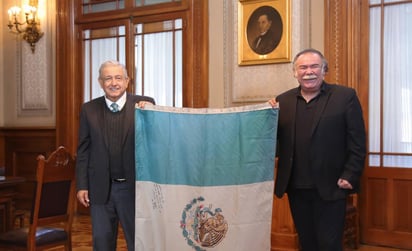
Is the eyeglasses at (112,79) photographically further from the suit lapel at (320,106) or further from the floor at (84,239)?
the floor at (84,239)

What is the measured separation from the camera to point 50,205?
320 centimetres

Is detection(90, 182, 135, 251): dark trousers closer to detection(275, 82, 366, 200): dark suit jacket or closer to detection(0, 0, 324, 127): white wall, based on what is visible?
detection(275, 82, 366, 200): dark suit jacket

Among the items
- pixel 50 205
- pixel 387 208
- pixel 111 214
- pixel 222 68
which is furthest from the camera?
pixel 222 68

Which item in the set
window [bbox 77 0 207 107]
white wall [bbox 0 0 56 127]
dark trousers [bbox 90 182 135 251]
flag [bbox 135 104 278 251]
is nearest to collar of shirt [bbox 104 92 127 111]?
flag [bbox 135 104 278 251]

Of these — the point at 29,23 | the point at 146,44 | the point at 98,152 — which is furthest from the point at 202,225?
the point at 29,23

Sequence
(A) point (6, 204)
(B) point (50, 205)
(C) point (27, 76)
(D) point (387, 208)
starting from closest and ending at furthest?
(B) point (50, 205) → (A) point (6, 204) → (D) point (387, 208) → (C) point (27, 76)

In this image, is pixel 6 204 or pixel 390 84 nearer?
pixel 6 204

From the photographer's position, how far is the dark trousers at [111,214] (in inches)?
113

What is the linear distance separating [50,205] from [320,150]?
5.50 feet

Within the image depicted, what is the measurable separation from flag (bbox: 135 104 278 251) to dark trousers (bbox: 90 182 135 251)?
0.30 ft

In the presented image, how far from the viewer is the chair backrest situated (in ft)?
10.2

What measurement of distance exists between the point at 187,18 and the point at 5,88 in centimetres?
315

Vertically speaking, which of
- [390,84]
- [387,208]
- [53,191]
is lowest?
[387,208]

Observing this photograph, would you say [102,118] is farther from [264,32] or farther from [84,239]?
[264,32]
